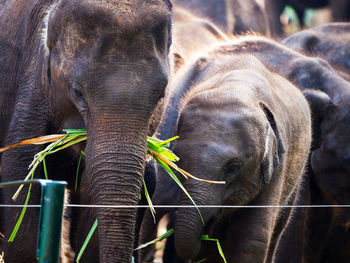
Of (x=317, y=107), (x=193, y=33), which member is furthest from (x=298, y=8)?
(x=317, y=107)

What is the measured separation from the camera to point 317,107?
6695 millimetres

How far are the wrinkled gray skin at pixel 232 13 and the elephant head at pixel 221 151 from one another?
16.8ft

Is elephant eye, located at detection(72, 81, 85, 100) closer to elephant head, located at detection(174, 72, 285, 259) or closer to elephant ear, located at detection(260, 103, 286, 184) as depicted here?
elephant head, located at detection(174, 72, 285, 259)

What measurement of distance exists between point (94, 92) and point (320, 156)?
3.09 meters

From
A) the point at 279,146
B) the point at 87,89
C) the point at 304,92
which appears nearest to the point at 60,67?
the point at 87,89

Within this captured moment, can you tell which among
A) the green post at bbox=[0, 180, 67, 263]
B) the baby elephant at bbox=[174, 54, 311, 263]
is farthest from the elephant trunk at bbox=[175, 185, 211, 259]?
the green post at bbox=[0, 180, 67, 263]

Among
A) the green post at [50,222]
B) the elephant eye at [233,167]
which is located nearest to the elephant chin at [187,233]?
the elephant eye at [233,167]

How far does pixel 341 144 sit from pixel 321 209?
0.77 meters

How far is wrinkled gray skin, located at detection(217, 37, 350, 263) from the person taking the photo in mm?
6645

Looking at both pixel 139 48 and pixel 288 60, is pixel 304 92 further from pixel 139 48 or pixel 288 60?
pixel 139 48

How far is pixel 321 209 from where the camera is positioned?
713cm

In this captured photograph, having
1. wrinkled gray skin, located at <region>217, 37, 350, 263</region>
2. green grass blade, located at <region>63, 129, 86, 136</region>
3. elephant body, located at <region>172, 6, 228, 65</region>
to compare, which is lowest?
wrinkled gray skin, located at <region>217, 37, 350, 263</region>

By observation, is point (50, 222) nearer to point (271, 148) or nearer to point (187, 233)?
point (187, 233)

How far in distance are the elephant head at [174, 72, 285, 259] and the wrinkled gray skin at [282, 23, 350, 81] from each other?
3276 millimetres
